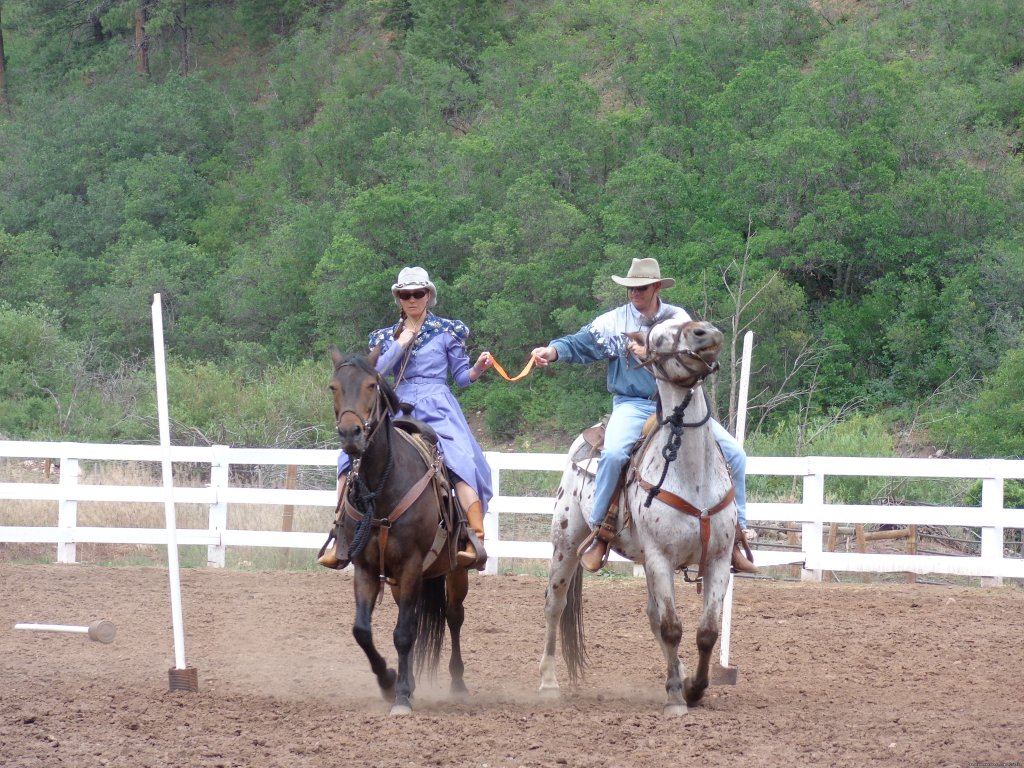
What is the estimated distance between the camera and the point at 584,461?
25.2 feet

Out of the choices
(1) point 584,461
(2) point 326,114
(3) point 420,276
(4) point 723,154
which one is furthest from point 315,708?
(2) point 326,114

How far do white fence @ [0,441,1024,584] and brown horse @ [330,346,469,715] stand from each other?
193 inches

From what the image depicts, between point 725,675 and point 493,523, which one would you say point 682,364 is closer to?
point 725,675

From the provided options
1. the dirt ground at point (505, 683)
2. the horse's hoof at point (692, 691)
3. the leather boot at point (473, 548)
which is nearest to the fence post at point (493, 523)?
the dirt ground at point (505, 683)

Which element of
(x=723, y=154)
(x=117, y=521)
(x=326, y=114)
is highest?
(x=326, y=114)

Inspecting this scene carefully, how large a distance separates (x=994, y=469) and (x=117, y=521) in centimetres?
1051

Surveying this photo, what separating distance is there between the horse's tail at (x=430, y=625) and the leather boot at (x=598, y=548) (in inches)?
42.8

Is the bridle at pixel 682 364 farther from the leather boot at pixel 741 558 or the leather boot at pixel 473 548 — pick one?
the leather boot at pixel 473 548

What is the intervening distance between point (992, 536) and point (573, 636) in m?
6.16

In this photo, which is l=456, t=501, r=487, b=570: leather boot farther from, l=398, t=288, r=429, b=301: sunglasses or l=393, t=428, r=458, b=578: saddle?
l=398, t=288, r=429, b=301: sunglasses


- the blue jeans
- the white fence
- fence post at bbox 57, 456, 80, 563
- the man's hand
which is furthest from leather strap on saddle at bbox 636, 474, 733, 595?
fence post at bbox 57, 456, 80, 563

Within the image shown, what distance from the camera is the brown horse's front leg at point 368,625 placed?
6.92 meters

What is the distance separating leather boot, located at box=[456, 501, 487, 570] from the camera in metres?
7.53

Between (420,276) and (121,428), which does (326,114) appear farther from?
(420,276)
